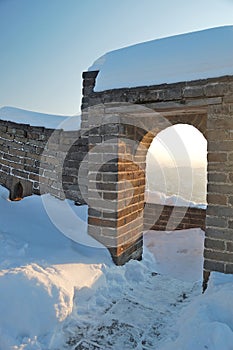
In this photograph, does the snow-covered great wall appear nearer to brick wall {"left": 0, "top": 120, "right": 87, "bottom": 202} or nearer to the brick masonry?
brick wall {"left": 0, "top": 120, "right": 87, "bottom": 202}

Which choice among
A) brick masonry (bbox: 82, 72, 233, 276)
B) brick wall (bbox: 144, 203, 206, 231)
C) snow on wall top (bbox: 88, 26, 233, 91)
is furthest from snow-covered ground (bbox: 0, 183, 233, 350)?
brick wall (bbox: 144, 203, 206, 231)

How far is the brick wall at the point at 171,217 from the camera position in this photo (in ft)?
21.4

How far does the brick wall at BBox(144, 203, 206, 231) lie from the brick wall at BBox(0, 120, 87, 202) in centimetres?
274

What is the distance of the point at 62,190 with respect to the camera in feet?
16.8

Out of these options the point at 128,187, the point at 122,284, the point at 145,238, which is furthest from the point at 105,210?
the point at 145,238

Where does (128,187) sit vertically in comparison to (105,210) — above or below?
above

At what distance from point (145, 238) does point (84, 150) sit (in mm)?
2706

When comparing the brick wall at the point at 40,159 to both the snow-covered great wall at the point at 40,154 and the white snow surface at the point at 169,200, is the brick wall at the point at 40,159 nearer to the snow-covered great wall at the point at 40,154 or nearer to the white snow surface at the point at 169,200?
the snow-covered great wall at the point at 40,154

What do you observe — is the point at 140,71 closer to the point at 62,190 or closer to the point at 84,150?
A: the point at 84,150

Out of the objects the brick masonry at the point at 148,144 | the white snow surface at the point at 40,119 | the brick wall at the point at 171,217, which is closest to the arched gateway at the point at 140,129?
the brick masonry at the point at 148,144

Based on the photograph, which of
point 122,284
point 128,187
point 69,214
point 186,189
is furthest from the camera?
point 186,189

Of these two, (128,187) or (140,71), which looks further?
(128,187)

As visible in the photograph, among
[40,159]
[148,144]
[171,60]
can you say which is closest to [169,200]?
[148,144]

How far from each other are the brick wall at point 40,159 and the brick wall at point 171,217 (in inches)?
108
